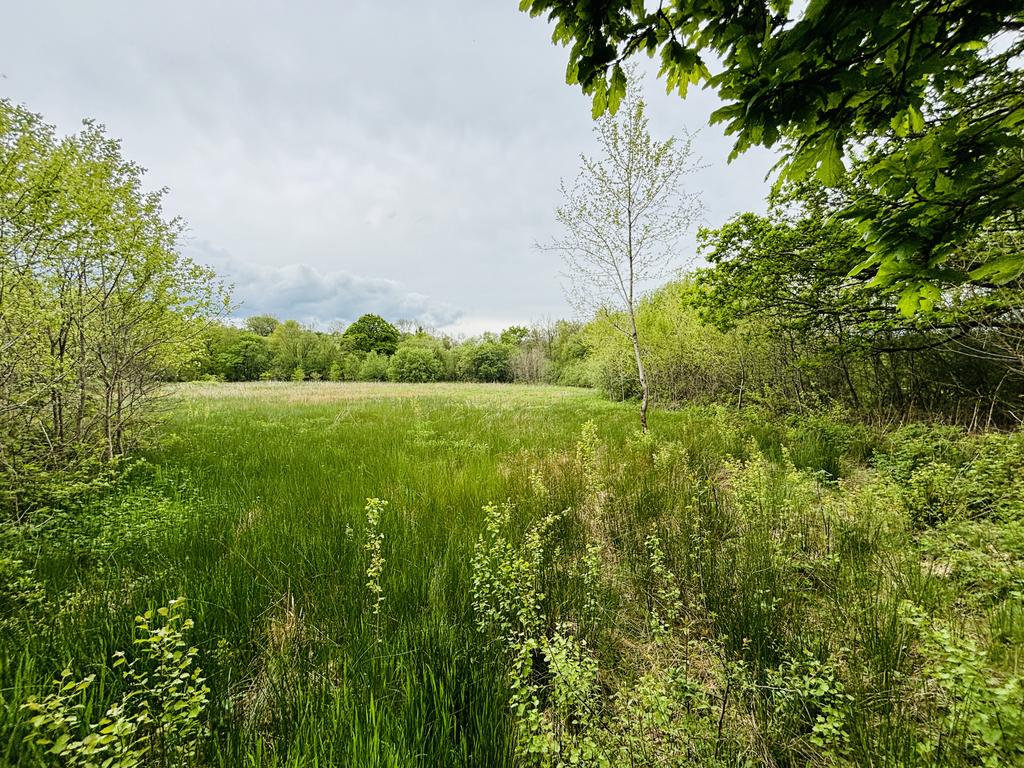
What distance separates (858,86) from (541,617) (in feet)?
10.5

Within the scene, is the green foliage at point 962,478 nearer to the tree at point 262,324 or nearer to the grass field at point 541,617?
the grass field at point 541,617

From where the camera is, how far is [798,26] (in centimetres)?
142

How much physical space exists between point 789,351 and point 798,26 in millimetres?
12719

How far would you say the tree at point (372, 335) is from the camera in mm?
62344

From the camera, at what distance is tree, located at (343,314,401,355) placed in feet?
205

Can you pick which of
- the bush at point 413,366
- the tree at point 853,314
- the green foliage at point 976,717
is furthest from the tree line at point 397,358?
the green foliage at point 976,717

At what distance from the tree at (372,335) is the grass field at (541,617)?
61.5 metres

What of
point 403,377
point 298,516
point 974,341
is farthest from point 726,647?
point 403,377

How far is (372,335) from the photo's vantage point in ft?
210

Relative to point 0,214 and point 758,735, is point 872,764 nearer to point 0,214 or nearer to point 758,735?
point 758,735

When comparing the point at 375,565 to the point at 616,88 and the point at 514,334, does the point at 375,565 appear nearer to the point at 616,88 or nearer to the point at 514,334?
the point at 616,88

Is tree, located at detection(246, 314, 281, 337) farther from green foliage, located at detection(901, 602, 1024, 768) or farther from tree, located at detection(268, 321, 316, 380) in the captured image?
green foliage, located at detection(901, 602, 1024, 768)

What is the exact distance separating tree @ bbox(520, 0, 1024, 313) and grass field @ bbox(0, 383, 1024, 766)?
2.09 m

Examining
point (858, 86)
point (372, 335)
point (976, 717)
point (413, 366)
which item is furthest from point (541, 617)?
point (372, 335)
